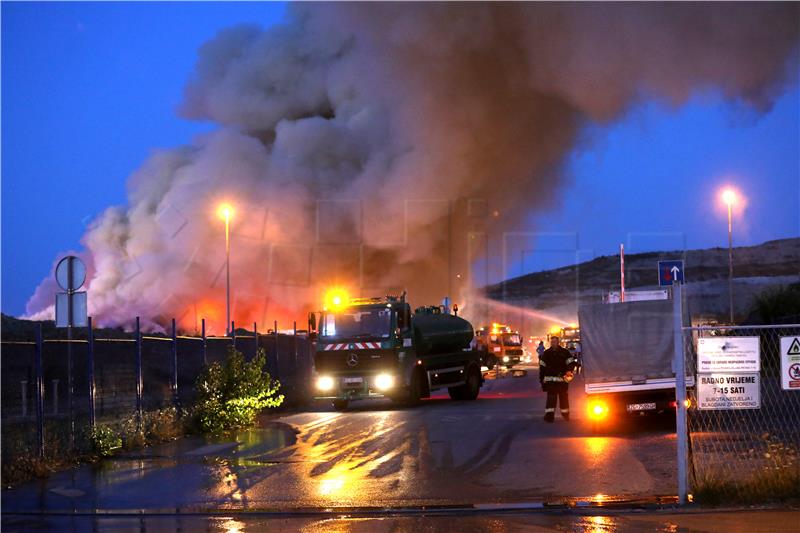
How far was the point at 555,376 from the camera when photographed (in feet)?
56.5

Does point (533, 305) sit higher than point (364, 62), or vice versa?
point (364, 62)

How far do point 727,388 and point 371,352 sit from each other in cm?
1303

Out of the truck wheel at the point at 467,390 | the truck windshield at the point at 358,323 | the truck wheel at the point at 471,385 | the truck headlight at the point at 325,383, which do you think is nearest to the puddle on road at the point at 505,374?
the truck wheel at the point at 471,385

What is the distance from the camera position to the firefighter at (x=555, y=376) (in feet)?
56.2

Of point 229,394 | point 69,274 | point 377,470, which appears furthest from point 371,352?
point 377,470

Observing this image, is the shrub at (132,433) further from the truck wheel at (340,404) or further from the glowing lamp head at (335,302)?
the glowing lamp head at (335,302)

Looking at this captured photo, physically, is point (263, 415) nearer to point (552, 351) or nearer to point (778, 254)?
point (552, 351)

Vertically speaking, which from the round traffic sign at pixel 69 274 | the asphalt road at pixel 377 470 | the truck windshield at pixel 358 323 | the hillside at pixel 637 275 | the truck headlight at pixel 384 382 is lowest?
the asphalt road at pixel 377 470

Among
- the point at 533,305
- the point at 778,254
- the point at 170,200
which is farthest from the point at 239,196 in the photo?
the point at 778,254

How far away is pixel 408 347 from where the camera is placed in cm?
2220

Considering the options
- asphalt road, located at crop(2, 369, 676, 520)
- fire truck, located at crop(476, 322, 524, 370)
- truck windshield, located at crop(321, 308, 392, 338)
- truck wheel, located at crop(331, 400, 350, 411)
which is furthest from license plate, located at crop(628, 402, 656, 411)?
fire truck, located at crop(476, 322, 524, 370)

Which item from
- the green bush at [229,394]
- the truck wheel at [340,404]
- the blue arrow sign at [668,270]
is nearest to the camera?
the green bush at [229,394]

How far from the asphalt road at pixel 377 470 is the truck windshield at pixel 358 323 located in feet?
14.5

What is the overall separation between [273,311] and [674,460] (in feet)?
124
